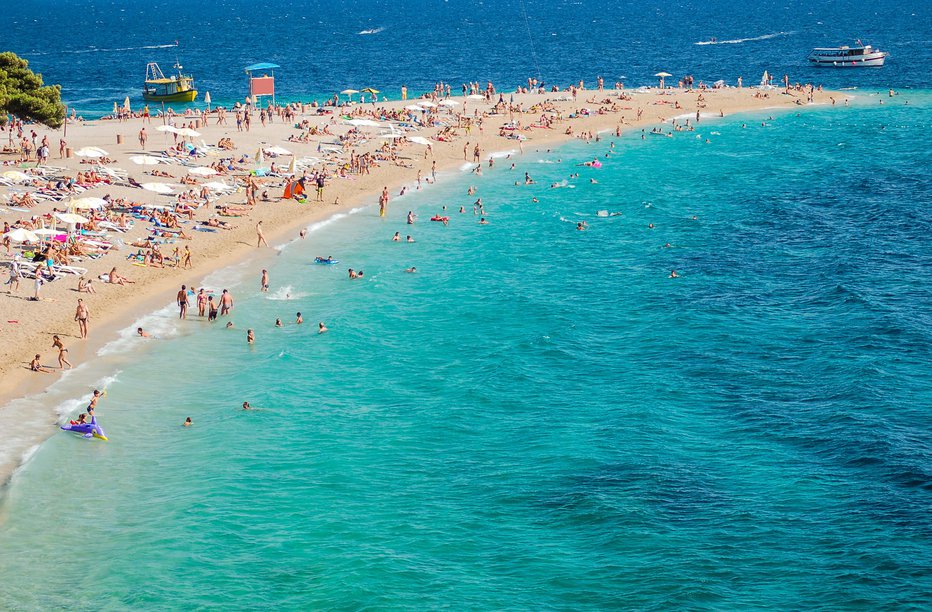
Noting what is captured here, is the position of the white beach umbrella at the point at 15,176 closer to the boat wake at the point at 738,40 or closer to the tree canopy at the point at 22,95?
the tree canopy at the point at 22,95

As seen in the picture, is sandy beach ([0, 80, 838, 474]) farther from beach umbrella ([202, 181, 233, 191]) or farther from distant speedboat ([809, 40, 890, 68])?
distant speedboat ([809, 40, 890, 68])

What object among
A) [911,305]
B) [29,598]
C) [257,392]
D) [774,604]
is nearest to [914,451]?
[774,604]

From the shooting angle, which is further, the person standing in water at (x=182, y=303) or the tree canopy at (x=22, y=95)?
the tree canopy at (x=22, y=95)

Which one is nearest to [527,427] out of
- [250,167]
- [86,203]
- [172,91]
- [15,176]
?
[86,203]

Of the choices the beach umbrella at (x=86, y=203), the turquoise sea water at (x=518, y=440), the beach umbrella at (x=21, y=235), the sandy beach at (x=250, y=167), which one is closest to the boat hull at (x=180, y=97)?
the sandy beach at (x=250, y=167)

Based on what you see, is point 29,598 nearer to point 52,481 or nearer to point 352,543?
point 52,481

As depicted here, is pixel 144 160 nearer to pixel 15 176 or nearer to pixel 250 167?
pixel 250 167
